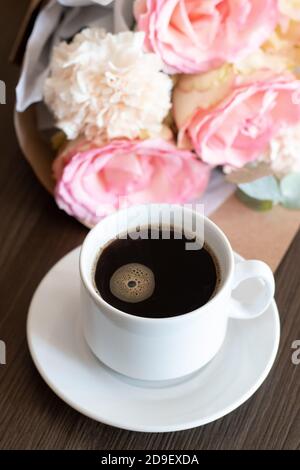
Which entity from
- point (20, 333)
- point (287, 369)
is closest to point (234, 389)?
point (287, 369)

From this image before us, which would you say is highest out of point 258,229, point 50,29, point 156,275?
point 50,29

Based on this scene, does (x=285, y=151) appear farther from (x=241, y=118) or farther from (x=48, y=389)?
(x=48, y=389)

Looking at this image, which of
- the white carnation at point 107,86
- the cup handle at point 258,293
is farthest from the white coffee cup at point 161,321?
the white carnation at point 107,86

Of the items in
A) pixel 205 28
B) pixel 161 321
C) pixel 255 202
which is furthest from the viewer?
pixel 255 202

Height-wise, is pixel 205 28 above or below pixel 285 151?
above

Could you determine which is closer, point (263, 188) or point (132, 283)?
point (132, 283)

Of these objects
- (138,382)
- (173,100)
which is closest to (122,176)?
(173,100)
